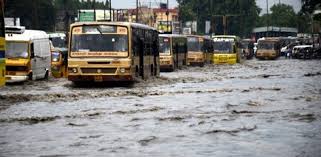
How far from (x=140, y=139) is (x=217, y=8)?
108 m

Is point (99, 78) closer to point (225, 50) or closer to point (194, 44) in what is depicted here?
point (194, 44)

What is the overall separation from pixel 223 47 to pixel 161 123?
162 ft

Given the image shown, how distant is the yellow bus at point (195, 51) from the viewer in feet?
182

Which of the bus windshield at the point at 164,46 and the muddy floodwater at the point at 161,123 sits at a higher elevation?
the bus windshield at the point at 164,46

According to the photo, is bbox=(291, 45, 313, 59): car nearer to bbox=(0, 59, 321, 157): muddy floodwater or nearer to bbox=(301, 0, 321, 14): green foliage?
bbox=(301, 0, 321, 14): green foliage

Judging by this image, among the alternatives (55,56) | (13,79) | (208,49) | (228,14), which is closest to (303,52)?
(208,49)

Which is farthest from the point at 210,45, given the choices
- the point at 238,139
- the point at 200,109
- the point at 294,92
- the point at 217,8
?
the point at 217,8

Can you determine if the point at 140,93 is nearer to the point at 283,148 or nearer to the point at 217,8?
the point at 283,148

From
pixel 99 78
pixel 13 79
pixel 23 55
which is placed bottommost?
pixel 13 79

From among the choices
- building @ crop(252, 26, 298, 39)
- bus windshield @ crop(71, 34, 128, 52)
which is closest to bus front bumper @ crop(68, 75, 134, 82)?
bus windshield @ crop(71, 34, 128, 52)

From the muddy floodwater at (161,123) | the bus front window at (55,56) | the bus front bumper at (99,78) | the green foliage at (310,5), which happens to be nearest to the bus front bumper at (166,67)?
the bus front window at (55,56)

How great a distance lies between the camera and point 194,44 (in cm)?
5569

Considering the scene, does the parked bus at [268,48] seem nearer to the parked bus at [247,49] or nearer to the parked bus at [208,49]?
the parked bus at [247,49]

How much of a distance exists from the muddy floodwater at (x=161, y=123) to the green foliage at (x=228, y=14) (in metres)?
93.5
